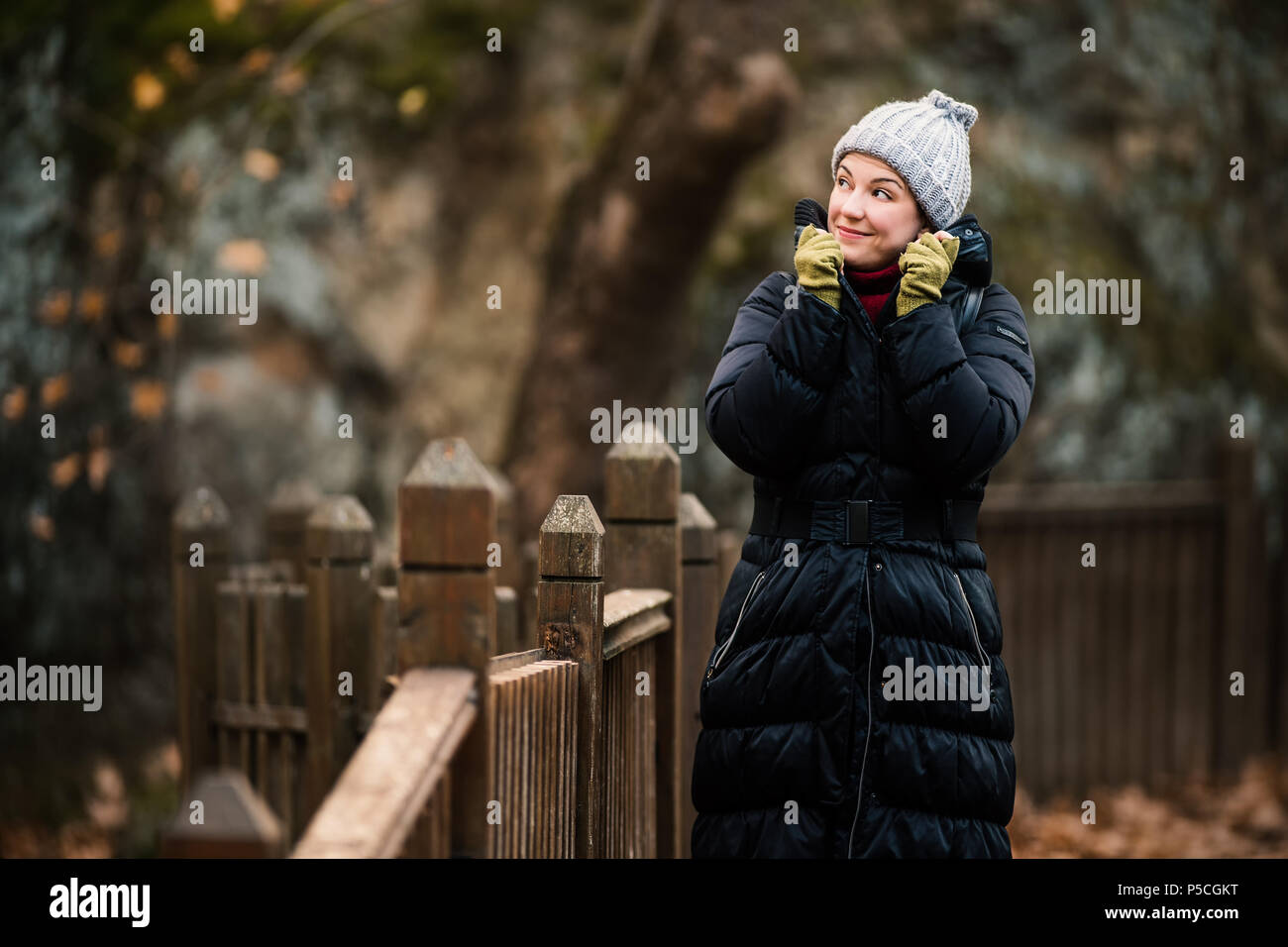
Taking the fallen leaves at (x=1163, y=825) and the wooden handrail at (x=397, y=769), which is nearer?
the wooden handrail at (x=397, y=769)

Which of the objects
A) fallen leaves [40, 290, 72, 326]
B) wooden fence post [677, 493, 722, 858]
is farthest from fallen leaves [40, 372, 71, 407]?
wooden fence post [677, 493, 722, 858]

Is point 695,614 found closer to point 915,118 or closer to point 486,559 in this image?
point 915,118

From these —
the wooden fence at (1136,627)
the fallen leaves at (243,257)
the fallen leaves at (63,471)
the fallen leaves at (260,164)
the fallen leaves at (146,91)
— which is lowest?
the wooden fence at (1136,627)

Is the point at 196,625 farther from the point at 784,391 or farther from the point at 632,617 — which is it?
the point at 784,391

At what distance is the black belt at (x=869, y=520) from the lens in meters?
2.93

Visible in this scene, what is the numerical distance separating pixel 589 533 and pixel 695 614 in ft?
5.11

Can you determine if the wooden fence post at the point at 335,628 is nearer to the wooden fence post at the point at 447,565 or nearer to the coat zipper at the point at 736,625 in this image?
the coat zipper at the point at 736,625

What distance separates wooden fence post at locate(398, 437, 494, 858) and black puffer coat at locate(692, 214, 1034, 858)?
0.80m

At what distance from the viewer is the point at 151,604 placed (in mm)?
8008

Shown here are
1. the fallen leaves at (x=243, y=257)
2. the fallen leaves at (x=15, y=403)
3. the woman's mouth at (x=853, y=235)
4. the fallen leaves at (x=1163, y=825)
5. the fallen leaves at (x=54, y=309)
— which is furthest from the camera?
the fallen leaves at (x=243, y=257)

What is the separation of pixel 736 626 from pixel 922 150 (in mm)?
1115

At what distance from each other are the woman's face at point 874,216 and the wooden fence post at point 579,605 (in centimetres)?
82

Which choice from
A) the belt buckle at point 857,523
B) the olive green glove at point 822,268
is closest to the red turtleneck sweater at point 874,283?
the olive green glove at point 822,268

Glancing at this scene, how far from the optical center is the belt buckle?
115 inches
